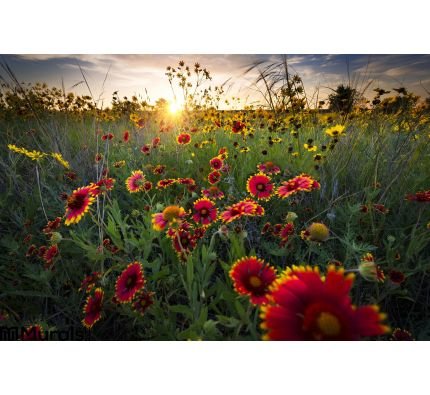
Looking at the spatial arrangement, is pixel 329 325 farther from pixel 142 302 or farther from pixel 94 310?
pixel 94 310

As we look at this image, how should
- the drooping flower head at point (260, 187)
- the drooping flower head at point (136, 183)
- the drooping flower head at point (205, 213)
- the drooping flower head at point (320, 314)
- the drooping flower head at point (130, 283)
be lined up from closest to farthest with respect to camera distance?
the drooping flower head at point (320, 314), the drooping flower head at point (130, 283), the drooping flower head at point (205, 213), the drooping flower head at point (260, 187), the drooping flower head at point (136, 183)

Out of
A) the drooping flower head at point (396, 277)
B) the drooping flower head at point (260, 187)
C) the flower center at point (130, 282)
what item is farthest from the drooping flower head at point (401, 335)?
the flower center at point (130, 282)

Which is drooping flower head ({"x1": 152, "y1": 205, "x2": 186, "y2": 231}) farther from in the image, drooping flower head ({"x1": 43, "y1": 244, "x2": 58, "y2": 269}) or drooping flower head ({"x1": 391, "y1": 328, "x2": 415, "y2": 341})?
drooping flower head ({"x1": 391, "y1": 328, "x2": 415, "y2": 341})

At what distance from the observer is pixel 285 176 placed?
132 centimetres

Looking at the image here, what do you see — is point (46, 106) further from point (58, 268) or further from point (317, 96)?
point (317, 96)

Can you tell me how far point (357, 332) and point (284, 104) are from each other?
4.44ft

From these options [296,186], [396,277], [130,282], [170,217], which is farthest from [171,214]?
[396,277]

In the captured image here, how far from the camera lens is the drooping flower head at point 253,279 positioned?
50 centimetres

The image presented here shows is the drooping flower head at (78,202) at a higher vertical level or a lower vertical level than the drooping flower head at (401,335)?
higher

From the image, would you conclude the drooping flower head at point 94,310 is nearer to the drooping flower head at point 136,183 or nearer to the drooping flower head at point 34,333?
Result: the drooping flower head at point 34,333

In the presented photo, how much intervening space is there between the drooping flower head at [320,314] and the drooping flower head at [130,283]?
0.37m

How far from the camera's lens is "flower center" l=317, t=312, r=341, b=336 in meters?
0.34

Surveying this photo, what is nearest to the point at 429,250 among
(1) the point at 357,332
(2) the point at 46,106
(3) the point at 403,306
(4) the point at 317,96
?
(3) the point at 403,306
